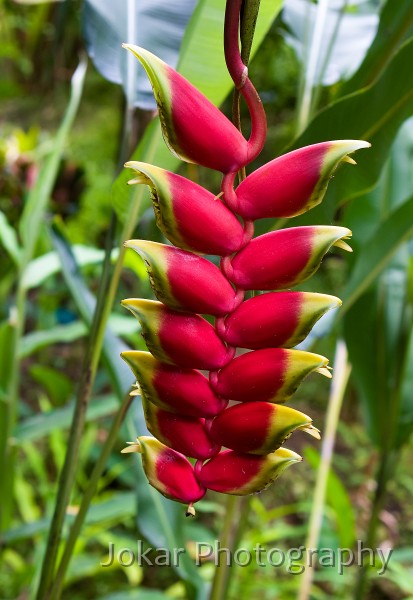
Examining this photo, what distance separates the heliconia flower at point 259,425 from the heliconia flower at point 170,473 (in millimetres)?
28

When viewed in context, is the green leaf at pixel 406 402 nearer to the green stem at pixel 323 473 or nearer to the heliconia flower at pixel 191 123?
the green stem at pixel 323 473

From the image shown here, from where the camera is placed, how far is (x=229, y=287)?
274mm

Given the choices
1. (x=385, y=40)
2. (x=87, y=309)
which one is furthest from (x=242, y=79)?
(x=87, y=309)

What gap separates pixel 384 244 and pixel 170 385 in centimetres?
37

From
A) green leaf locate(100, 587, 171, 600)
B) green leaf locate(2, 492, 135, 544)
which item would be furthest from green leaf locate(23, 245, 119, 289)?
green leaf locate(100, 587, 171, 600)

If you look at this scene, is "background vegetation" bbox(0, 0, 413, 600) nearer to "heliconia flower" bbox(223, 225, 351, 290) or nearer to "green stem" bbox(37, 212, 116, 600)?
"green stem" bbox(37, 212, 116, 600)

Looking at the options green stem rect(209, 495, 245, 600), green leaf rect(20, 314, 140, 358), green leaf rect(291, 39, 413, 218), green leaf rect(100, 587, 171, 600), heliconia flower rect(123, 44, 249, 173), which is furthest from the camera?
green leaf rect(100, 587, 171, 600)

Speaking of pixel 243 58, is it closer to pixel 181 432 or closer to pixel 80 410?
pixel 181 432

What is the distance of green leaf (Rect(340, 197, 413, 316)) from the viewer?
0.58 m

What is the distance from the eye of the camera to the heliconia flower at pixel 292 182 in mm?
255

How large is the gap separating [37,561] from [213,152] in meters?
0.92

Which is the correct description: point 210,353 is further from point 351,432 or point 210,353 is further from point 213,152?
point 351,432

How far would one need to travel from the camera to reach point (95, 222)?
7.90 feet

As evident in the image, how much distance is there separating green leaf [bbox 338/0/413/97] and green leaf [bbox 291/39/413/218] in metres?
0.02
